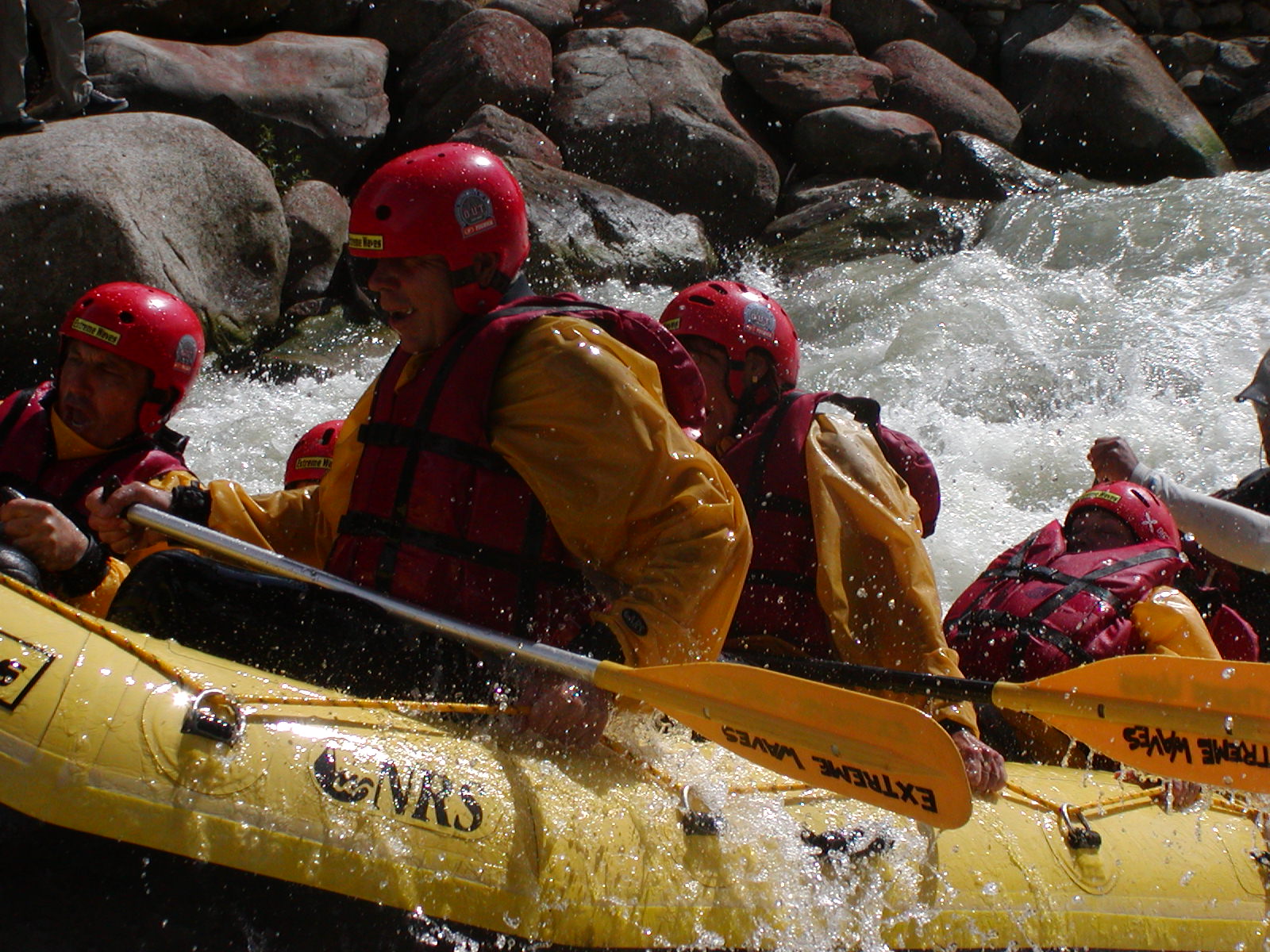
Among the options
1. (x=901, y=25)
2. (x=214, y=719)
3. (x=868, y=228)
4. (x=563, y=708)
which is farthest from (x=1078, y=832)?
(x=901, y=25)

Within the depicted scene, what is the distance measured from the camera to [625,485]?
234cm

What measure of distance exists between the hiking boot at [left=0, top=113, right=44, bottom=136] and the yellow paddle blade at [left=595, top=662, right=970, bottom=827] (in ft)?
21.8

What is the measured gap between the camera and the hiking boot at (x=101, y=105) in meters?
8.25

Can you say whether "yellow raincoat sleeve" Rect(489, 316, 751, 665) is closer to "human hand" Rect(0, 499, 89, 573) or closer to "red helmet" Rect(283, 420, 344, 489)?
"human hand" Rect(0, 499, 89, 573)

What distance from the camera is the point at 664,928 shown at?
2189mm

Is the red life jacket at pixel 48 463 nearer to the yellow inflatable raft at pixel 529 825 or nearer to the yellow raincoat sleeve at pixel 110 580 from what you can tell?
the yellow raincoat sleeve at pixel 110 580

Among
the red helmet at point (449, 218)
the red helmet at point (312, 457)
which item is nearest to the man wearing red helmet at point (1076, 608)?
the red helmet at point (449, 218)

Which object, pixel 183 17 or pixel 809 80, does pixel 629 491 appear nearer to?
pixel 183 17

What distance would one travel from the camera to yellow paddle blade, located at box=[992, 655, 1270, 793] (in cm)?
234

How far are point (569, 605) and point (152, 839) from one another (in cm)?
91

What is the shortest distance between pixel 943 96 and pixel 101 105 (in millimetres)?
7679

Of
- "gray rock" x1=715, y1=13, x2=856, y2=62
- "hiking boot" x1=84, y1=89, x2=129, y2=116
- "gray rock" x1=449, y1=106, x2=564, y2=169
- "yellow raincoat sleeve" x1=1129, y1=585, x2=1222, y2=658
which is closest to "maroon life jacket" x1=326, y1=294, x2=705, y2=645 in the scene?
"yellow raincoat sleeve" x1=1129, y1=585, x2=1222, y2=658

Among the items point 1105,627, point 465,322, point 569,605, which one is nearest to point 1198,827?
point 1105,627

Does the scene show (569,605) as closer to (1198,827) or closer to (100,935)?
(100,935)
